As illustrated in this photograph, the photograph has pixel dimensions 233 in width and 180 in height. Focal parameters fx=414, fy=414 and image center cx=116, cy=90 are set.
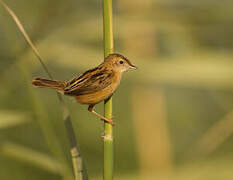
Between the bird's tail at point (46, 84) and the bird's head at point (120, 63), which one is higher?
the bird's head at point (120, 63)

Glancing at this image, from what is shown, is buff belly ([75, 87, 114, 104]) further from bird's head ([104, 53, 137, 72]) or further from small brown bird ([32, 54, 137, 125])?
bird's head ([104, 53, 137, 72])

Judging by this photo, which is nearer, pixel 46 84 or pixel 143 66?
pixel 143 66

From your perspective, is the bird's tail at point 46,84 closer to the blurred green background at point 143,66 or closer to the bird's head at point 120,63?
the blurred green background at point 143,66

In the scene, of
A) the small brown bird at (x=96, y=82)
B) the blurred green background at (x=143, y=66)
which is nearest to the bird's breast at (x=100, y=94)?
the small brown bird at (x=96, y=82)

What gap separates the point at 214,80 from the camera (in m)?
2.08

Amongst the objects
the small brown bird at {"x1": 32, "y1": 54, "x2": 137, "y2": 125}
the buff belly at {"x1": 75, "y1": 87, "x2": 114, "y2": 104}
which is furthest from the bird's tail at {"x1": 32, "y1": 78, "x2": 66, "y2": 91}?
the buff belly at {"x1": 75, "y1": 87, "x2": 114, "y2": 104}

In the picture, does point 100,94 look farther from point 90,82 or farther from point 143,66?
point 143,66

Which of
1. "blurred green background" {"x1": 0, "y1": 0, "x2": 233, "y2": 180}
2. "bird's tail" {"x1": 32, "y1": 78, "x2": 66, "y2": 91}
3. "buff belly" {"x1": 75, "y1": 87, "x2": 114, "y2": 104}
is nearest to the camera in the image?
"blurred green background" {"x1": 0, "y1": 0, "x2": 233, "y2": 180}

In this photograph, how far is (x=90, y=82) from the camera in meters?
2.24

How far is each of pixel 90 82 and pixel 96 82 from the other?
4cm

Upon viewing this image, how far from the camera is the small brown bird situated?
220 centimetres

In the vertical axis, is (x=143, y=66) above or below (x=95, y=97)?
above

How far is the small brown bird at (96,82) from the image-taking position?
2.20 m

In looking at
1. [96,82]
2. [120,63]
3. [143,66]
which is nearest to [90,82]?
[96,82]
